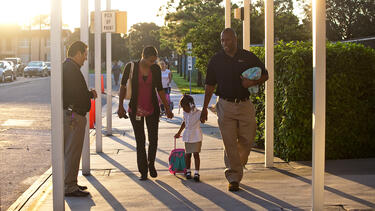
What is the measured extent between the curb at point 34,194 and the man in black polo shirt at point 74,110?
0.41 m

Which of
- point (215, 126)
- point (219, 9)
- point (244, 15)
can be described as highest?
point (219, 9)

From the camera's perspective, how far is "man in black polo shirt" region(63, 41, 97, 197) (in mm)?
7523

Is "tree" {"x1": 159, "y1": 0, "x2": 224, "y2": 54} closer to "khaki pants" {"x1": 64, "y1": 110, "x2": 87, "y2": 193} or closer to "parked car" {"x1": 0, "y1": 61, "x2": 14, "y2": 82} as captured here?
"parked car" {"x1": 0, "y1": 61, "x2": 14, "y2": 82}

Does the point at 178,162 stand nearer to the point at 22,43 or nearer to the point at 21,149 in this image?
the point at 21,149

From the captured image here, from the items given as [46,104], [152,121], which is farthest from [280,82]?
[46,104]

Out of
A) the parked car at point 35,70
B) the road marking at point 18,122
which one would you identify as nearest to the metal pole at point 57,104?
the road marking at point 18,122

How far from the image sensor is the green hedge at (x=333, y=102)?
943 cm

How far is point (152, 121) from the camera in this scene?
28.7 ft

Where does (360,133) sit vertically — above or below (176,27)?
below

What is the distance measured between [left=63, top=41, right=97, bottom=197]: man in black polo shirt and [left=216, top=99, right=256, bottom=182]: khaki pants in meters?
1.60

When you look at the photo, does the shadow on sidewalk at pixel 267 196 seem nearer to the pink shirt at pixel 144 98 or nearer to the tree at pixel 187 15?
the pink shirt at pixel 144 98

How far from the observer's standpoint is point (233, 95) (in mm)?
7645

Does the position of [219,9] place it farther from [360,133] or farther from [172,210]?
[172,210]

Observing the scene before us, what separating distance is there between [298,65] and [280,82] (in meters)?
0.62
